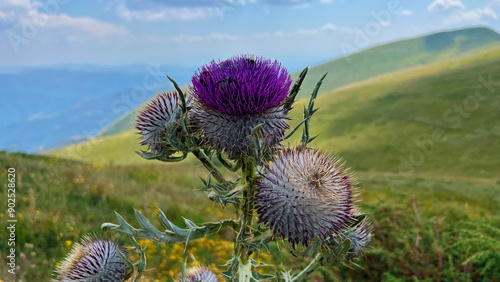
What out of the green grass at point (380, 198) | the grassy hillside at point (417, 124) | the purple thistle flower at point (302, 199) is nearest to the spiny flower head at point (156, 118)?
the green grass at point (380, 198)

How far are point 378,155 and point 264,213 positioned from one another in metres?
41.5

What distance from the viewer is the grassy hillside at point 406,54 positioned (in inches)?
4072

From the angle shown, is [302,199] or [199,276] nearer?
[302,199]

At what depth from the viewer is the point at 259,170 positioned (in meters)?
3.07

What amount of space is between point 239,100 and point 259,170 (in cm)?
56

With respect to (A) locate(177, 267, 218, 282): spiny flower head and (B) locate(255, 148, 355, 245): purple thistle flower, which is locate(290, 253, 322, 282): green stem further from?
(A) locate(177, 267, 218, 282): spiny flower head

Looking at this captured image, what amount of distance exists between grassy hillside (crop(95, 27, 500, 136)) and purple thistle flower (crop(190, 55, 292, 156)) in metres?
93.9

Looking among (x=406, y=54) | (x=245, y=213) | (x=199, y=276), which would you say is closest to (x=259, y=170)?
(x=245, y=213)

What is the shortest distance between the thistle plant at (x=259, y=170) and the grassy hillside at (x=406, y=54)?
308 feet

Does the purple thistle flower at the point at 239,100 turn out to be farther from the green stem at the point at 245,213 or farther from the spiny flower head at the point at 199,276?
the spiny flower head at the point at 199,276

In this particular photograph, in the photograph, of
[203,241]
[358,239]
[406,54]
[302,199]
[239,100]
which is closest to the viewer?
[302,199]

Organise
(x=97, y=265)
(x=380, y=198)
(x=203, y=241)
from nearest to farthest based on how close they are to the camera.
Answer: (x=97, y=265) < (x=203, y=241) < (x=380, y=198)

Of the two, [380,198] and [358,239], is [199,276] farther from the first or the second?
[380,198]

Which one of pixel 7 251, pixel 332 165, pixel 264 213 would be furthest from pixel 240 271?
pixel 7 251
